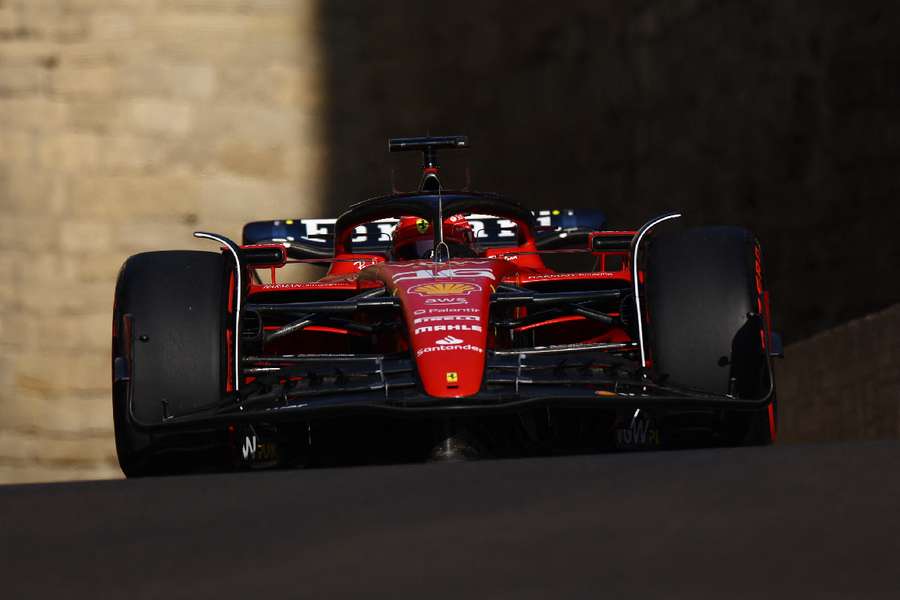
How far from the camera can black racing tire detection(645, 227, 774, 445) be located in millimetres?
5422

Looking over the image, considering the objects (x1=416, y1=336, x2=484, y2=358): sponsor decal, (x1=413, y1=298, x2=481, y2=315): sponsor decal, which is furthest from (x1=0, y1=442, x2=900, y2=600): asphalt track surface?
(x1=413, y1=298, x2=481, y2=315): sponsor decal

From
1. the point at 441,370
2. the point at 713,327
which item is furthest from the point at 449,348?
the point at 713,327

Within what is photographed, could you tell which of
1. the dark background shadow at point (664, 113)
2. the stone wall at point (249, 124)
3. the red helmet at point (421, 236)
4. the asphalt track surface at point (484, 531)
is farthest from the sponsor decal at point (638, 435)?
the stone wall at point (249, 124)

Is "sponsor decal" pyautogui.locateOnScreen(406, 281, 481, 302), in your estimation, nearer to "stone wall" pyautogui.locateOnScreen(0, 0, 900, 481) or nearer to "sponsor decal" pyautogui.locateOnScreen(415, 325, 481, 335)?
"sponsor decal" pyautogui.locateOnScreen(415, 325, 481, 335)

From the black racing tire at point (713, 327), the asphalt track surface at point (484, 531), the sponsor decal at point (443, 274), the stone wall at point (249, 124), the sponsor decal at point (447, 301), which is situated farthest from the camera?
the stone wall at point (249, 124)

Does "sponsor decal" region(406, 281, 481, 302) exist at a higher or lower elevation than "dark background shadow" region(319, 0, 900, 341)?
lower

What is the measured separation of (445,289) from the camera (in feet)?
19.2

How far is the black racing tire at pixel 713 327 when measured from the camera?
5422 mm

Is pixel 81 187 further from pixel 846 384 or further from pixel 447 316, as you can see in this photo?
pixel 447 316

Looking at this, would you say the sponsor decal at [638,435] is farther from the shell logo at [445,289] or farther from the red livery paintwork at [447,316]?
the shell logo at [445,289]

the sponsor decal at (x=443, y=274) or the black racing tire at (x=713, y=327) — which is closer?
the black racing tire at (x=713, y=327)

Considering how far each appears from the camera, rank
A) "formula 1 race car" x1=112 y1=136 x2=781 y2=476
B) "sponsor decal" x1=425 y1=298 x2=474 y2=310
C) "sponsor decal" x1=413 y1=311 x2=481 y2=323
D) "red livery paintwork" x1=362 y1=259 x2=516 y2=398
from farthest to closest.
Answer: "sponsor decal" x1=425 y1=298 x2=474 y2=310 < "sponsor decal" x1=413 y1=311 x2=481 y2=323 < "red livery paintwork" x1=362 y1=259 x2=516 y2=398 < "formula 1 race car" x1=112 y1=136 x2=781 y2=476

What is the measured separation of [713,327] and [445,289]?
96 centimetres

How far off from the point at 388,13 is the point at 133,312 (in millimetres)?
9097
